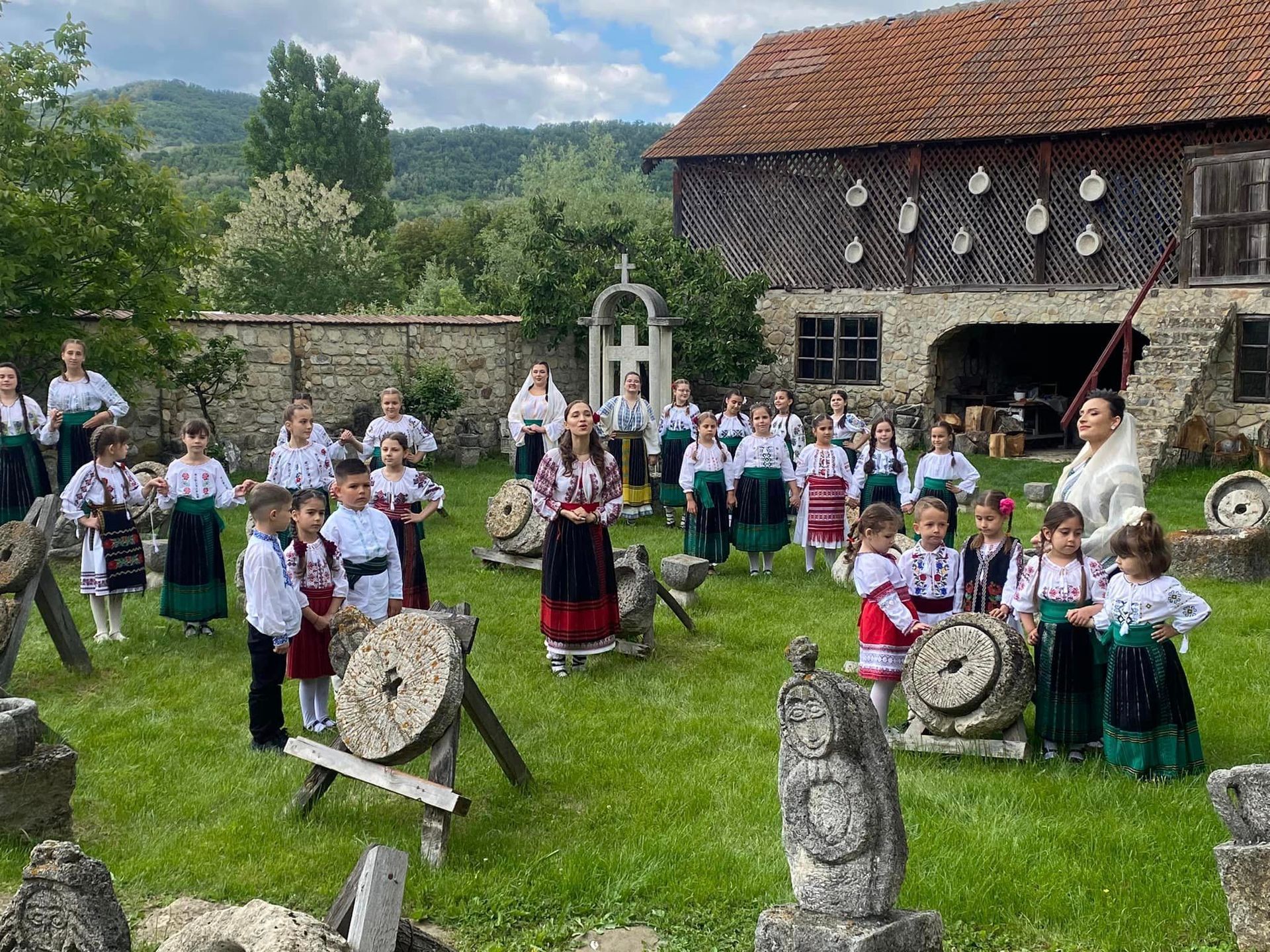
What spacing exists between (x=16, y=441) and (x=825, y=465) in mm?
7035

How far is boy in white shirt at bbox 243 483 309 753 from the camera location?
20.9 feet

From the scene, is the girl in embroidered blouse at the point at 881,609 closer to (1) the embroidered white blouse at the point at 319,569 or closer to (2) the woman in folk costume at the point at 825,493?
(1) the embroidered white blouse at the point at 319,569

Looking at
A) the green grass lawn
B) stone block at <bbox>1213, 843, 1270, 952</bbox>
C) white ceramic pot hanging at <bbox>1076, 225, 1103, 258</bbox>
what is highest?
white ceramic pot hanging at <bbox>1076, 225, 1103, 258</bbox>

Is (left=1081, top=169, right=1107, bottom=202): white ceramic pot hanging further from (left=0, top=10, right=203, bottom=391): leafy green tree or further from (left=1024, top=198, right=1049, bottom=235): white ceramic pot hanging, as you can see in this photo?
(left=0, top=10, right=203, bottom=391): leafy green tree

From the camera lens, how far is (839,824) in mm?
3920

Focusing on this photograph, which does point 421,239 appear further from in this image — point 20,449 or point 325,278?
point 20,449

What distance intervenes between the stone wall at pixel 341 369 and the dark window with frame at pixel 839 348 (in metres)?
4.27

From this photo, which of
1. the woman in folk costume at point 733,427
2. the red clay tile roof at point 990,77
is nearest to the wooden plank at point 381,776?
the woman in folk costume at point 733,427

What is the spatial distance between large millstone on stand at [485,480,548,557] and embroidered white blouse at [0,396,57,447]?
12.5ft

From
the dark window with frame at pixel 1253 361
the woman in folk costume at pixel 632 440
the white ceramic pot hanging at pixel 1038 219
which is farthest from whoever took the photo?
the white ceramic pot hanging at pixel 1038 219

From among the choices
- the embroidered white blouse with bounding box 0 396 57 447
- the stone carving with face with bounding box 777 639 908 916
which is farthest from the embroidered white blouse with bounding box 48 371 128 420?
the stone carving with face with bounding box 777 639 908 916

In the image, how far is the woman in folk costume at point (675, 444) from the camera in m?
13.9

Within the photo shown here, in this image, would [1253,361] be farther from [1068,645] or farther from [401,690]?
[401,690]

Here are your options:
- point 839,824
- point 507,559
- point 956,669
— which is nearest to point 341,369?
point 507,559
